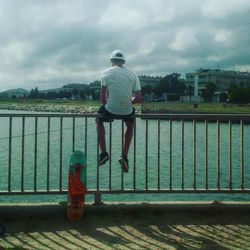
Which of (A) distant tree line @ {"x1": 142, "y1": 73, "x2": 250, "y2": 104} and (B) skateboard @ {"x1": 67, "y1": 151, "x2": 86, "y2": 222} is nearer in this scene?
(B) skateboard @ {"x1": 67, "y1": 151, "x2": 86, "y2": 222}

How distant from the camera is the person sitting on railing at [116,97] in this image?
614 cm

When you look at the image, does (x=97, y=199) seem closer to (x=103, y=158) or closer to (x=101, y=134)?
(x=103, y=158)

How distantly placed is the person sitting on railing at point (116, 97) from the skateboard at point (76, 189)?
47 centimetres

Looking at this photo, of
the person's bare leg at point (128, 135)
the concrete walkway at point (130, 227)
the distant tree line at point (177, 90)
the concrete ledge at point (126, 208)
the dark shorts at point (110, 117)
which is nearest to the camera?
the concrete walkway at point (130, 227)

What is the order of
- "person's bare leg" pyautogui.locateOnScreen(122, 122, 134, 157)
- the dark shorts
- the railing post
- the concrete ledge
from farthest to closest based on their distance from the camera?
"person's bare leg" pyautogui.locateOnScreen(122, 122, 134, 157), the dark shorts, the railing post, the concrete ledge

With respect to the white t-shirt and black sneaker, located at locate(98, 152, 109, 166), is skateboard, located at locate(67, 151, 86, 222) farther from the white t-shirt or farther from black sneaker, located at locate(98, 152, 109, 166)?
the white t-shirt

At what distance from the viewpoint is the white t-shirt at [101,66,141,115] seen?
6.14 metres

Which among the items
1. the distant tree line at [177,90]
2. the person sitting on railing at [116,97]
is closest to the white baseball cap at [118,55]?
the person sitting on railing at [116,97]

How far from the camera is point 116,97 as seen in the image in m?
6.16

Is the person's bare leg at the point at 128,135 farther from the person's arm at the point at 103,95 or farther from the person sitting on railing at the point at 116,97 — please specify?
the person's arm at the point at 103,95

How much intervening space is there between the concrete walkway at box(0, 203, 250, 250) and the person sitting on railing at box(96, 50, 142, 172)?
75 cm

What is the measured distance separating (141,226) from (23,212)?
150cm

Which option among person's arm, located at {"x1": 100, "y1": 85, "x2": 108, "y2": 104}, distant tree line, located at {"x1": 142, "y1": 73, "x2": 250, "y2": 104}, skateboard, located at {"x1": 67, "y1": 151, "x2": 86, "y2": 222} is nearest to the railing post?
skateboard, located at {"x1": 67, "y1": 151, "x2": 86, "y2": 222}

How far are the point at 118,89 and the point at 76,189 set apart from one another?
141 centimetres
